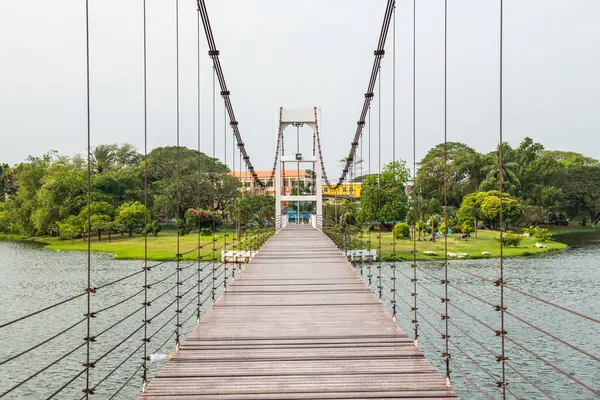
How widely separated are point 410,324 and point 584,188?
131ft

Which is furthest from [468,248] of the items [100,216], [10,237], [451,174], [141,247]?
[10,237]

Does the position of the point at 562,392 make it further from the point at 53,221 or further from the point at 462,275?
the point at 53,221

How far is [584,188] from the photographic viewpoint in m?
45.0

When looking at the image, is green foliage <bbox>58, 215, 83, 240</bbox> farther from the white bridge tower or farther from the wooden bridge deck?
the wooden bridge deck

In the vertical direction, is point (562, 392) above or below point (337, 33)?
below

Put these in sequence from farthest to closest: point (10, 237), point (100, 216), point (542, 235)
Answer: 1. point (10, 237)
2. point (100, 216)
3. point (542, 235)

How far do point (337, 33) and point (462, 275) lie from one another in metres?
10.7

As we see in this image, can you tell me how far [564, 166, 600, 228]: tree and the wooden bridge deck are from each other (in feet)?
145

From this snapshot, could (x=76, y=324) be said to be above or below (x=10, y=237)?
above

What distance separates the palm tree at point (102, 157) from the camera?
1901 inches

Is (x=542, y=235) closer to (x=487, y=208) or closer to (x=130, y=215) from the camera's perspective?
(x=487, y=208)

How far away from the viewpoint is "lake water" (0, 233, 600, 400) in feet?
28.6

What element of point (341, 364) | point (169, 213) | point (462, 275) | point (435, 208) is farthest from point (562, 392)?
point (169, 213)

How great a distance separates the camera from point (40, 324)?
12.3 meters
